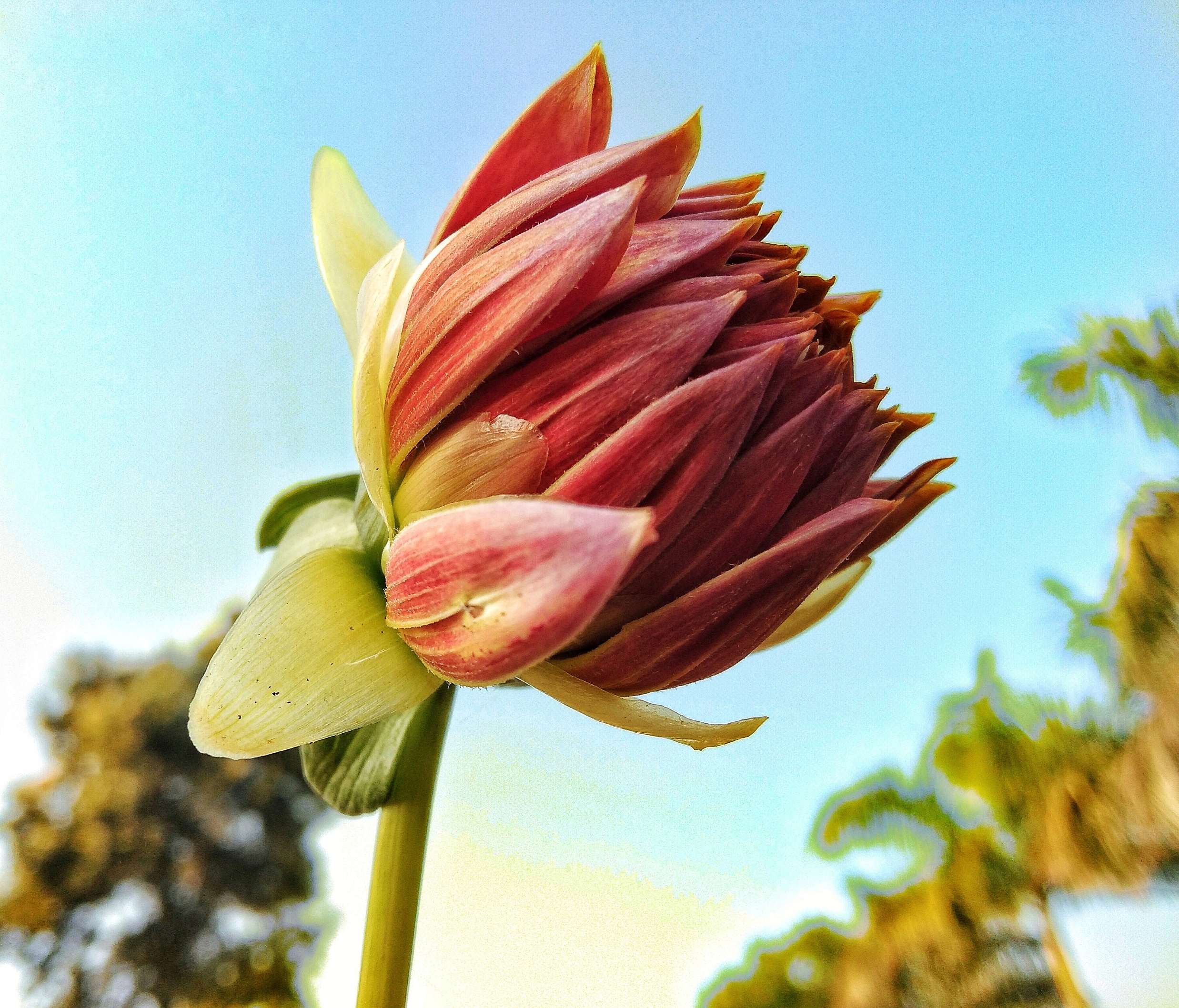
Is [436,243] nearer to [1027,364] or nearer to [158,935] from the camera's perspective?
[158,935]

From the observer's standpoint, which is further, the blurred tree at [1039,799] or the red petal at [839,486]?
the blurred tree at [1039,799]

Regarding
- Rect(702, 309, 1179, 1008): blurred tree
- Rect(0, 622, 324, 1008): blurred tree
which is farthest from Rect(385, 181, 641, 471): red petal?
Rect(702, 309, 1179, 1008): blurred tree

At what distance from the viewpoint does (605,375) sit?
162mm

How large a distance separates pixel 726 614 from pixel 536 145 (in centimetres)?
11

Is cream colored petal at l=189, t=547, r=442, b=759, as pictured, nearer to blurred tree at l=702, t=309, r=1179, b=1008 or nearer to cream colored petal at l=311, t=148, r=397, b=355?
cream colored petal at l=311, t=148, r=397, b=355

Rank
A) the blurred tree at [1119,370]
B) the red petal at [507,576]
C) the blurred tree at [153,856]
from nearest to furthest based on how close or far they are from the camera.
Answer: the red petal at [507,576] < the blurred tree at [153,856] < the blurred tree at [1119,370]

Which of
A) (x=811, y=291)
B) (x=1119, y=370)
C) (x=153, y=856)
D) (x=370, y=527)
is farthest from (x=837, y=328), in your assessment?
(x=1119, y=370)

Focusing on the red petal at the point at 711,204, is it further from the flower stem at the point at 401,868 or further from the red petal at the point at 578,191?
the flower stem at the point at 401,868

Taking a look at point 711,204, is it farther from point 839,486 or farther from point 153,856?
point 153,856

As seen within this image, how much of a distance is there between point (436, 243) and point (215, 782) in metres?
1.85

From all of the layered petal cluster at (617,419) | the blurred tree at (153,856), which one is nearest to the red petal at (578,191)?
the layered petal cluster at (617,419)

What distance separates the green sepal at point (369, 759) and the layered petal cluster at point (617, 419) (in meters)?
0.04

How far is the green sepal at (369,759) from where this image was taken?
0.21 m

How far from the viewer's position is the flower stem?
201mm
